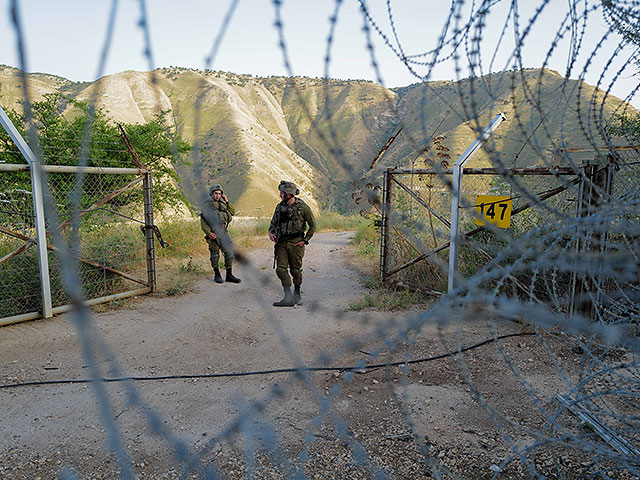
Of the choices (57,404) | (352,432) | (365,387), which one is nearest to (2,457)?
(57,404)

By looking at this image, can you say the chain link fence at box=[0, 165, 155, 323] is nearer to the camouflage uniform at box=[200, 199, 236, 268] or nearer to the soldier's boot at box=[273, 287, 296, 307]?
the camouflage uniform at box=[200, 199, 236, 268]

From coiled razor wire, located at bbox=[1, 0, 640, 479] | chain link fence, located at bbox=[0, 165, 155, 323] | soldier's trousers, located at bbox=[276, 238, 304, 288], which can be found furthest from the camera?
soldier's trousers, located at bbox=[276, 238, 304, 288]

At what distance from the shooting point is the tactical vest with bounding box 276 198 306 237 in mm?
6559

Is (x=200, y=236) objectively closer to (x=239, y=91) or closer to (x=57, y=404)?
(x=57, y=404)

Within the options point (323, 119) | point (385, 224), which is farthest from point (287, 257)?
point (323, 119)

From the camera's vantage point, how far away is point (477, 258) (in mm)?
6570

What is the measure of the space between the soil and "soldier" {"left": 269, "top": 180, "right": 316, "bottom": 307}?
0.73 meters

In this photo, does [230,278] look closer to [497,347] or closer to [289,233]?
[289,233]

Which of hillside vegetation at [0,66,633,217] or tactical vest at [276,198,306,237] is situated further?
tactical vest at [276,198,306,237]

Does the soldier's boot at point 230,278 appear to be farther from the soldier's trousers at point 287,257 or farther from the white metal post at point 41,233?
the white metal post at point 41,233

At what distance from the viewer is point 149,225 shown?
7.12 meters

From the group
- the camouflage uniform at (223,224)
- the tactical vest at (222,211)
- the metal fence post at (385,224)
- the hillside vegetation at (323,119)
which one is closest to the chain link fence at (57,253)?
the camouflage uniform at (223,224)

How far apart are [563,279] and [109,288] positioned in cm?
623

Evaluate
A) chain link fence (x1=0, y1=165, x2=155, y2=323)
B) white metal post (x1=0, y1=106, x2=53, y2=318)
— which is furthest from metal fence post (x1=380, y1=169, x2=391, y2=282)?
white metal post (x1=0, y1=106, x2=53, y2=318)
